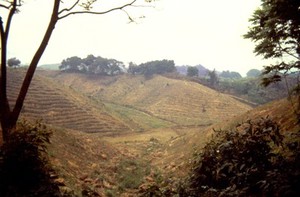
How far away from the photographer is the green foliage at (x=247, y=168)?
186 inches

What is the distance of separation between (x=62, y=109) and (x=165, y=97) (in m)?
31.2

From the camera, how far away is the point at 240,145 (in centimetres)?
663

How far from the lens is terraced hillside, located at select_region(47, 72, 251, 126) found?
5879cm

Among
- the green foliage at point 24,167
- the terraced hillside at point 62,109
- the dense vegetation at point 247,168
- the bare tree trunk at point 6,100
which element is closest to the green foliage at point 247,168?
the dense vegetation at point 247,168

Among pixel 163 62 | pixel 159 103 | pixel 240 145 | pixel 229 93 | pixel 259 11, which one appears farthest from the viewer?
pixel 163 62

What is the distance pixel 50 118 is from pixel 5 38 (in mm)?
33665

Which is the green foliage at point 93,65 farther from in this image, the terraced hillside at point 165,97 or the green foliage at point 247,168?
the green foliage at point 247,168

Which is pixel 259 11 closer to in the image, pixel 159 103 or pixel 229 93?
pixel 159 103

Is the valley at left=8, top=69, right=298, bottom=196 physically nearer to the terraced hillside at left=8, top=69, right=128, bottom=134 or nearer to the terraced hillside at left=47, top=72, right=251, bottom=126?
the terraced hillside at left=8, top=69, right=128, bottom=134

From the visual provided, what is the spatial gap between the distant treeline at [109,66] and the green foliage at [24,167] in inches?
3154

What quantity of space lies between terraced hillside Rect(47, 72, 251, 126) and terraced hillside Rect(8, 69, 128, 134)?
1511cm

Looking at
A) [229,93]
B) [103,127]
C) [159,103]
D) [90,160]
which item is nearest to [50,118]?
[103,127]

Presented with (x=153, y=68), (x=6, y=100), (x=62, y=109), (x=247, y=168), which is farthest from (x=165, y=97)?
(x=247, y=168)

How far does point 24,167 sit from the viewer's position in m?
6.33
